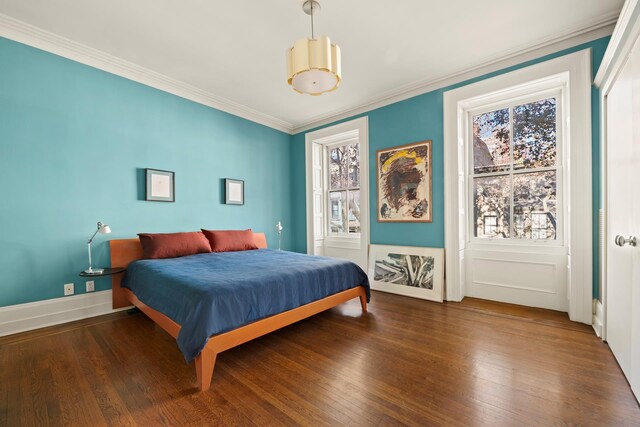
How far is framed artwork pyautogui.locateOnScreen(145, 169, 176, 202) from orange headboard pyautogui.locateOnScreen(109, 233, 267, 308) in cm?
59

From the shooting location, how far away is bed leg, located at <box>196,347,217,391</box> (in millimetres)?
1784

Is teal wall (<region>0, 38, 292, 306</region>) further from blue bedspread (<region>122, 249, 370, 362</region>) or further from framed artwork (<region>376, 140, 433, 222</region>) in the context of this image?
framed artwork (<region>376, 140, 433, 222</region>)

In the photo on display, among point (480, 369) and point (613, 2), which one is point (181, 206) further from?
point (613, 2)

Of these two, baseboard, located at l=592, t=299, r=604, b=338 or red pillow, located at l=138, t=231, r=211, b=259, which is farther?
red pillow, located at l=138, t=231, r=211, b=259

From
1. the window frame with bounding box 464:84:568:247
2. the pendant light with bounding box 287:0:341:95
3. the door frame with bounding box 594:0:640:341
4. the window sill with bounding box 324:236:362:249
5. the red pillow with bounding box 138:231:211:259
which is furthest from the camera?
the window sill with bounding box 324:236:362:249

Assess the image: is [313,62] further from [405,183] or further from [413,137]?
[405,183]

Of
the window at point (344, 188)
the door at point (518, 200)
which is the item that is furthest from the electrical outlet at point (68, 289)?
the door at point (518, 200)

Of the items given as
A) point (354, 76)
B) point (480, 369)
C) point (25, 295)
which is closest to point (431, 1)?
point (354, 76)

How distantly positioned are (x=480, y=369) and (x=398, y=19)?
2.94m

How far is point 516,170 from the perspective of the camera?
3.37 m

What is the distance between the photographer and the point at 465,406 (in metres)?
1.58

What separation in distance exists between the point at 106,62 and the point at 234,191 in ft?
7.07

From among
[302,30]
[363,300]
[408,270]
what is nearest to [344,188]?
[408,270]

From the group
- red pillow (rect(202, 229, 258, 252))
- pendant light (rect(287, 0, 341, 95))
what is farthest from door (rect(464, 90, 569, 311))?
red pillow (rect(202, 229, 258, 252))
